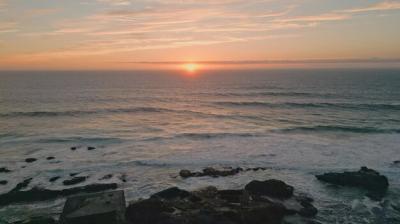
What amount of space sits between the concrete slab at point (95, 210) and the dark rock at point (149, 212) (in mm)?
596

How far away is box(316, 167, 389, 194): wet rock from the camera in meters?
22.6

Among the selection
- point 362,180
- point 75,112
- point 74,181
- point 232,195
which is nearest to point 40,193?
point 74,181

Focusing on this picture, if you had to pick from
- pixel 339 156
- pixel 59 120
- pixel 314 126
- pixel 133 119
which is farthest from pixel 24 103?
pixel 339 156

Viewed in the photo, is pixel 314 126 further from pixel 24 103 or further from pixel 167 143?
pixel 24 103

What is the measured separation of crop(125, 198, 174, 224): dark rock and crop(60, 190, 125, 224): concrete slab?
1.96 ft

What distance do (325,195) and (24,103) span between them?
59213mm

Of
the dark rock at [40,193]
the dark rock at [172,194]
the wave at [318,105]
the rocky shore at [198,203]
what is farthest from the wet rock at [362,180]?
the wave at [318,105]

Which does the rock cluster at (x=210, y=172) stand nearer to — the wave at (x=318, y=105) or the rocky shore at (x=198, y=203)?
the rocky shore at (x=198, y=203)

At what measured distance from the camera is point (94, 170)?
88.3 feet

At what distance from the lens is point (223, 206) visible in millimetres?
19078

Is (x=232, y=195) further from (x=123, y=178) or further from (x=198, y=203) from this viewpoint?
(x=123, y=178)

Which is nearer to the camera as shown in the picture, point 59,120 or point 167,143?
point 167,143

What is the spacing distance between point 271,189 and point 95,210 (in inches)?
398

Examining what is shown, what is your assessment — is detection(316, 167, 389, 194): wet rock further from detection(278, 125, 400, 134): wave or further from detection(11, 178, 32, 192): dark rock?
detection(11, 178, 32, 192): dark rock
